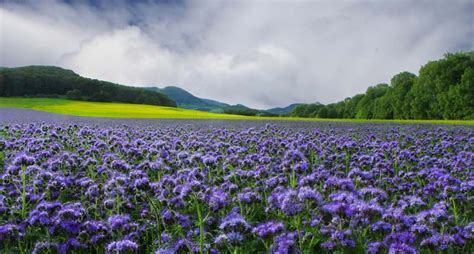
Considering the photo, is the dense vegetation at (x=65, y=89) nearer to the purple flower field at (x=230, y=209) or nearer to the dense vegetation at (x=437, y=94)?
the dense vegetation at (x=437, y=94)

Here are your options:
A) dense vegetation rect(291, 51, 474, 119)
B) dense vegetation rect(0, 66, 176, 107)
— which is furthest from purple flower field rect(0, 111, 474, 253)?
dense vegetation rect(0, 66, 176, 107)

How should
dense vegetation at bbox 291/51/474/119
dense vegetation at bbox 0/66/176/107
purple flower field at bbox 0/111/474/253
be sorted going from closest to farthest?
purple flower field at bbox 0/111/474/253
dense vegetation at bbox 291/51/474/119
dense vegetation at bbox 0/66/176/107

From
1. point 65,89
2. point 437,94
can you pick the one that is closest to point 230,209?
point 437,94

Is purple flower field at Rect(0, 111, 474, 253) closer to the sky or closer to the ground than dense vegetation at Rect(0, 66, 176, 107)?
closer to the ground

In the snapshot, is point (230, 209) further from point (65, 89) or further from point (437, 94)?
point (65, 89)

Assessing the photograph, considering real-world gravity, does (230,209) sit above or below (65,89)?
below

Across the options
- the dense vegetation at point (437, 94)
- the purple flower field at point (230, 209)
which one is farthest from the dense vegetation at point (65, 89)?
the purple flower field at point (230, 209)

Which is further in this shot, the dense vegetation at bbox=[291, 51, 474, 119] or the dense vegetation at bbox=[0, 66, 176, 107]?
the dense vegetation at bbox=[0, 66, 176, 107]

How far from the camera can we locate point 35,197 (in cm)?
651

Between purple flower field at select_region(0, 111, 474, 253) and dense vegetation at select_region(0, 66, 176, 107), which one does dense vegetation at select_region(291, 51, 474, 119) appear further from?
dense vegetation at select_region(0, 66, 176, 107)

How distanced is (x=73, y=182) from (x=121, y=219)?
2928 mm

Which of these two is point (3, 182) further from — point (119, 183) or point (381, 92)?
point (381, 92)

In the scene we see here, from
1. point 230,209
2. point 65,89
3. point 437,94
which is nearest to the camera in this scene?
point 230,209

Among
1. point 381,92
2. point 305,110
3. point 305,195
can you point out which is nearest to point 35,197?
point 305,195
